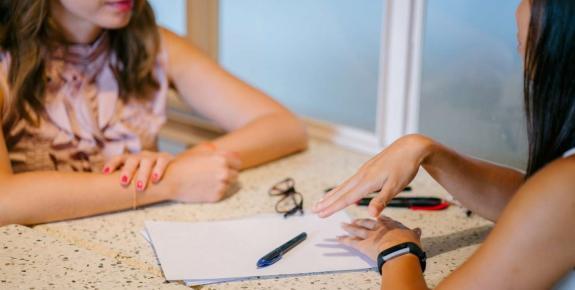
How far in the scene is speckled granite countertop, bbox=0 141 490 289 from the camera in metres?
1.05

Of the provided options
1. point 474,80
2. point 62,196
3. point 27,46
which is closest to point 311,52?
point 474,80

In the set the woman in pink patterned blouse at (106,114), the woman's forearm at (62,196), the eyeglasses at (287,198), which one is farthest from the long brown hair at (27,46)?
the eyeglasses at (287,198)

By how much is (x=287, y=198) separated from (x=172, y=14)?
1.11 meters

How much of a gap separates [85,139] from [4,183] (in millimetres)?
291

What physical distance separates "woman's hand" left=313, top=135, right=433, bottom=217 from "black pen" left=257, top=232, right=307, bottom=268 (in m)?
0.09

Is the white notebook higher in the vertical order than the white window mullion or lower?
lower

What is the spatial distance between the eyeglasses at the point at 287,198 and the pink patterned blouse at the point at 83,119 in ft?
1.08

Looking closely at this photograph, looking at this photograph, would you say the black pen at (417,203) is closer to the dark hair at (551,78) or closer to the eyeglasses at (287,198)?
the eyeglasses at (287,198)

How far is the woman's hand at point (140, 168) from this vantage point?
1353mm

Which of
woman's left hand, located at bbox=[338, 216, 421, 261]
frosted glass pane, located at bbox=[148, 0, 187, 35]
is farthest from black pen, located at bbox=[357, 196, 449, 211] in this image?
frosted glass pane, located at bbox=[148, 0, 187, 35]

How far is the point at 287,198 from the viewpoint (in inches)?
55.7

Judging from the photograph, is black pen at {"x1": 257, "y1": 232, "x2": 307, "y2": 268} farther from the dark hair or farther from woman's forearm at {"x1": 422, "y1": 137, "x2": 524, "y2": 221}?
the dark hair

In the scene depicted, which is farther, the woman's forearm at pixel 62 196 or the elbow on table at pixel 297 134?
the elbow on table at pixel 297 134

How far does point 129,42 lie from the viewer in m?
1.61
